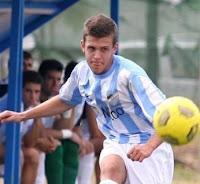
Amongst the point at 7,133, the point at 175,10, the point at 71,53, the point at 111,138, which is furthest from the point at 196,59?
the point at 111,138

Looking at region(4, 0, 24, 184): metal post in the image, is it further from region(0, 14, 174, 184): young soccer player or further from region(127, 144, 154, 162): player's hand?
region(127, 144, 154, 162): player's hand

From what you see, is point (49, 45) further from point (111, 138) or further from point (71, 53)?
point (111, 138)

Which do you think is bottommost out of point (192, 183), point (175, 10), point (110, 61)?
point (192, 183)

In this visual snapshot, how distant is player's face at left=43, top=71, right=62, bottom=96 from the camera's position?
985 cm

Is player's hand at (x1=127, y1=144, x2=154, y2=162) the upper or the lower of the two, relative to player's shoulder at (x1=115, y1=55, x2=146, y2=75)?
lower

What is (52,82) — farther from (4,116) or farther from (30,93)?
(4,116)

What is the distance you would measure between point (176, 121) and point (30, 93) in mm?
3211

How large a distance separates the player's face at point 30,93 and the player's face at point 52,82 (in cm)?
44

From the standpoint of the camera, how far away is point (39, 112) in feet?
23.9

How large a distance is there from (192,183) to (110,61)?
19.8ft

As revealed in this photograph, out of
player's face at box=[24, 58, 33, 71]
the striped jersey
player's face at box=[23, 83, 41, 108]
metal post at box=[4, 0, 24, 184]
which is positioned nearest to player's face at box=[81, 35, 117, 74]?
the striped jersey

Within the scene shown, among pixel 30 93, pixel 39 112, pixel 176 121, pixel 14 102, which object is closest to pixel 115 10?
pixel 30 93

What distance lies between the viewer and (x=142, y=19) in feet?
42.7

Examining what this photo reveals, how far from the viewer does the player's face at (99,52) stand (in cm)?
679
